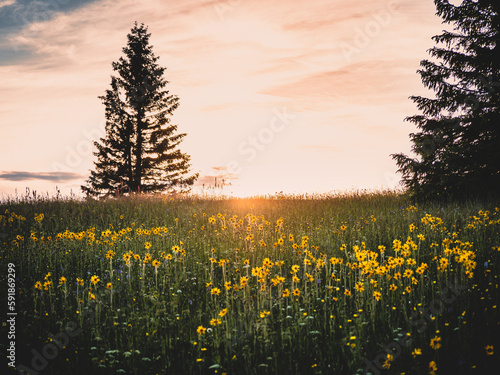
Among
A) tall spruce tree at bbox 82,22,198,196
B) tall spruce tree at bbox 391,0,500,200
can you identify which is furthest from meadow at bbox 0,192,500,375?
tall spruce tree at bbox 82,22,198,196

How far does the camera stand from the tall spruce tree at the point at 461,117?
42.6 ft

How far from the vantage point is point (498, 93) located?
43.6ft

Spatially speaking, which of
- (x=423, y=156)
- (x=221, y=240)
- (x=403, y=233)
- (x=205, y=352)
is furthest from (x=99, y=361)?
(x=423, y=156)

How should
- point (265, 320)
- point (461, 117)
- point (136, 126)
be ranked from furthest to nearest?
point (136, 126)
point (461, 117)
point (265, 320)

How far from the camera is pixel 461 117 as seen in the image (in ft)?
44.7

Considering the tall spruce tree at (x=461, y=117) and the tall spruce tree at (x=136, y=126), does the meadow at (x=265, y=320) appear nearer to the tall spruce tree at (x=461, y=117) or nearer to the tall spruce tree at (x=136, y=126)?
the tall spruce tree at (x=461, y=117)

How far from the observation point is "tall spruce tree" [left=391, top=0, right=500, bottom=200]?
42.6 ft

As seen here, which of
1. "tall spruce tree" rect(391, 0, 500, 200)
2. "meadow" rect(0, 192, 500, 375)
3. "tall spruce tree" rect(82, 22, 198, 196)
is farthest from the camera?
"tall spruce tree" rect(82, 22, 198, 196)

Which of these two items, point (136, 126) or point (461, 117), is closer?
point (461, 117)

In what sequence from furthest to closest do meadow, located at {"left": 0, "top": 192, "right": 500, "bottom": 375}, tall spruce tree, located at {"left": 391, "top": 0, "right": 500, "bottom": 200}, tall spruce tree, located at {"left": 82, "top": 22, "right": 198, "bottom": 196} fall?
tall spruce tree, located at {"left": 82, "top": 22, "right": 198, "bottom": 196} < tall spruce tree, located at {"left": 391, "top": 0, "right": 500, "bottom": 200} < meadow, located at {"left": 0, "top": 192, "right": 500, "bottom": 375}

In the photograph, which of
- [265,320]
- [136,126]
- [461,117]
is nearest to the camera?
[265,320]

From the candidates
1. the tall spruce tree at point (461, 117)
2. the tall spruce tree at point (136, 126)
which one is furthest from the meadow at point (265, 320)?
the tall spruce tree at point (136, 126)

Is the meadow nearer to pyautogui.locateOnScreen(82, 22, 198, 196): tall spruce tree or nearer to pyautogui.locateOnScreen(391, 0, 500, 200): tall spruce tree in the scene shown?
pyautogui.locateOnScreen(391, 0, 500, 200): tall spruce tree

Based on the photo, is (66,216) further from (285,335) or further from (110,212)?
(285,335)
